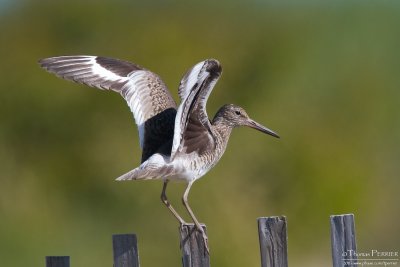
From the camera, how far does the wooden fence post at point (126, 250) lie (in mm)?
6095

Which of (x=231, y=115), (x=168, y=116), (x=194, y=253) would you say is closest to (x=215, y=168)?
(x=231, y=115)

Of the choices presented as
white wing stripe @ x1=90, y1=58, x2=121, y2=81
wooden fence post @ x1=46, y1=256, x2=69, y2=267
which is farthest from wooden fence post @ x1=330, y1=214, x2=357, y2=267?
white wing stripe @ x1=90, y1=58, x2=121, y2=81

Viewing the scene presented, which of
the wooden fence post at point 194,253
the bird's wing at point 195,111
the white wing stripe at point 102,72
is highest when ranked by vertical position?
the white wing stripe at point 102,72

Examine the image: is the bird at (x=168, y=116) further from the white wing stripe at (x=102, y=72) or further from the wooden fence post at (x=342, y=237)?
the wooden fence post at (x=342, y=237)

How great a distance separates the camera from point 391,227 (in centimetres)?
1706

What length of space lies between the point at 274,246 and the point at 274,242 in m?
0.02

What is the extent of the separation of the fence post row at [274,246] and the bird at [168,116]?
1196 mm

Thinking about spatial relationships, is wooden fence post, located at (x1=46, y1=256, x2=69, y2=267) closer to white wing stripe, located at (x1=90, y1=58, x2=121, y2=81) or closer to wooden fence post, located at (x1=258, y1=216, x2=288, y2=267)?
wooden fence post, located at (x1=258, y1=216, x2=288, y2=267)

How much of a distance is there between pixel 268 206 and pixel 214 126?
7.32 m

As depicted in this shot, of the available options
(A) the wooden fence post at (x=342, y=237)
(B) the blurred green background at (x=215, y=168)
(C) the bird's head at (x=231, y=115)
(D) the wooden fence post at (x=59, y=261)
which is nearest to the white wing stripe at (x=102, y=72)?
(C) the bird's head at (x=231, y=115)

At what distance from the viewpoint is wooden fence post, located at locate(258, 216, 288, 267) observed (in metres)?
6.09

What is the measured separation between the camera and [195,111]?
8141 mm

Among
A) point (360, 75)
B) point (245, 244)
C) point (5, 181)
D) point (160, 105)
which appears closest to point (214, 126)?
point (160, 105)

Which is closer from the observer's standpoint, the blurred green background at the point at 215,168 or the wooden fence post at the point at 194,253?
the wooden fence post at the point at 194,253
